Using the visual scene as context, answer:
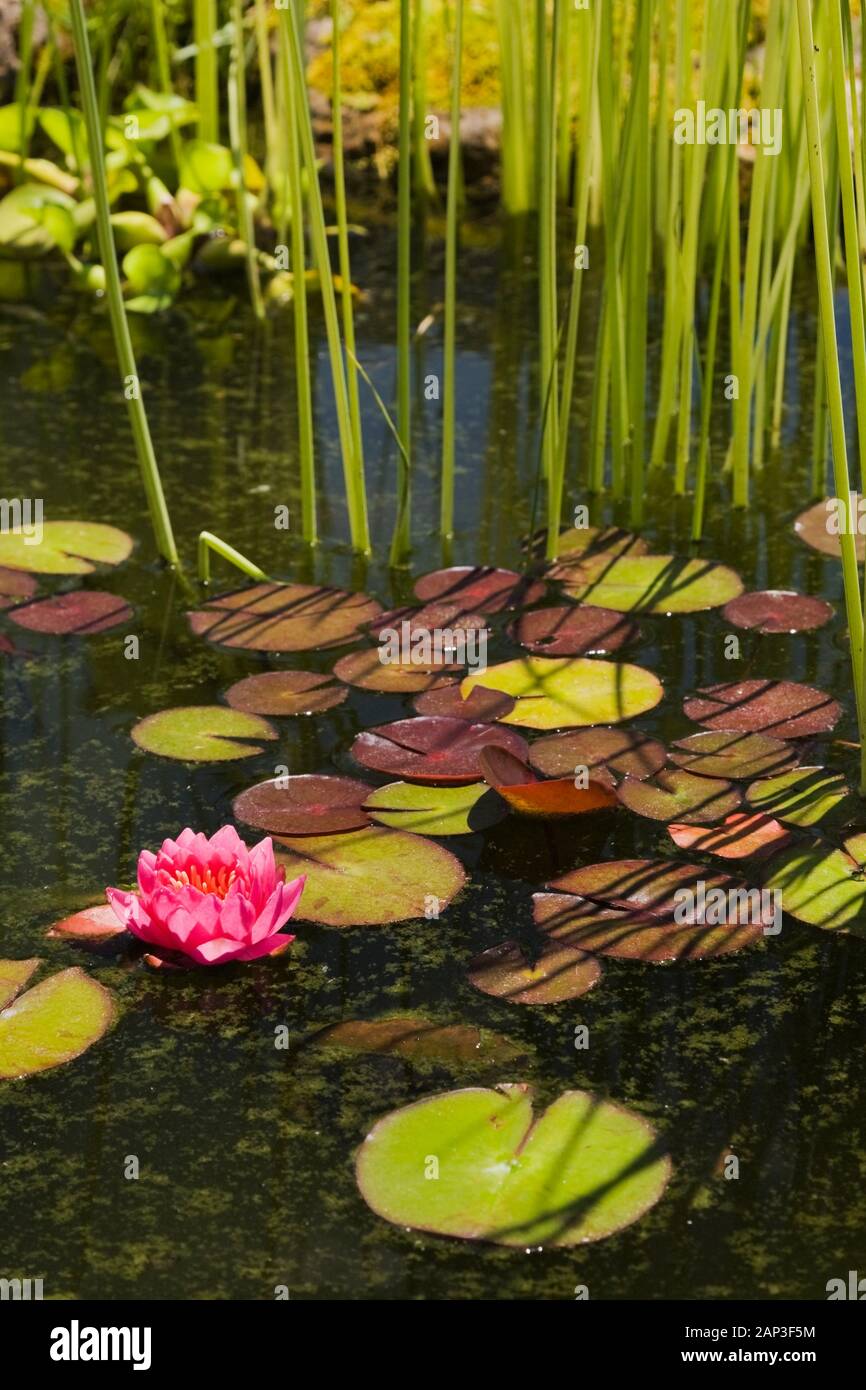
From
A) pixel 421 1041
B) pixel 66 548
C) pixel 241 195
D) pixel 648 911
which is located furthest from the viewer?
pixel 241 195

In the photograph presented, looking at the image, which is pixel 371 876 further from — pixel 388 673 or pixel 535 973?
pixel 388 673

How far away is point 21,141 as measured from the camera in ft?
10.9

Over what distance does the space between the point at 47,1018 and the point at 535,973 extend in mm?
410

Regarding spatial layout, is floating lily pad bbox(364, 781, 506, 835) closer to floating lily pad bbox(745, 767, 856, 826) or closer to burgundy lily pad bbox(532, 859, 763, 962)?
burgundy lily pad bbox(532, 859, 763, 962)

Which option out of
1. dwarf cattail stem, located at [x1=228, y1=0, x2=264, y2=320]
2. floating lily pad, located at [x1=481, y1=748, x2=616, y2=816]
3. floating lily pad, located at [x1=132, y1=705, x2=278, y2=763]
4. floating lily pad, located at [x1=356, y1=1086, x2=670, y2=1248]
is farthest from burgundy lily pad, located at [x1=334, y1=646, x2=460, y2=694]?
dwarf cattail stem, located at [x1=228, y1=0, x2=264, y2=320]

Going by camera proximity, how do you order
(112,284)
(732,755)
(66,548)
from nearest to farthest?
(732,755) < (112,284) < (66,548)

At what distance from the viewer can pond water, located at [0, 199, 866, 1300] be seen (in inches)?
43.9

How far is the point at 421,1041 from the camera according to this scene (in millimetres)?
1312

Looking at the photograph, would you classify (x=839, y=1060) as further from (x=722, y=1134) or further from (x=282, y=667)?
(x=282, y=667)

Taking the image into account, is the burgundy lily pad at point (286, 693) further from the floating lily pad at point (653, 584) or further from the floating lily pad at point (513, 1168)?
the floating lily pad at point (513, 1168)

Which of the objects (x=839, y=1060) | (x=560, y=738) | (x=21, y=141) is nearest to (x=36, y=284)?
(x=21, y=141)

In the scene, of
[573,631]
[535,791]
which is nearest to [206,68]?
[573,631]

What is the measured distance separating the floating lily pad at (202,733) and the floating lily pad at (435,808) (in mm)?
179

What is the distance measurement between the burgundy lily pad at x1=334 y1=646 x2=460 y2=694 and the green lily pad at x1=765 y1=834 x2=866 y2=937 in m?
0.49
